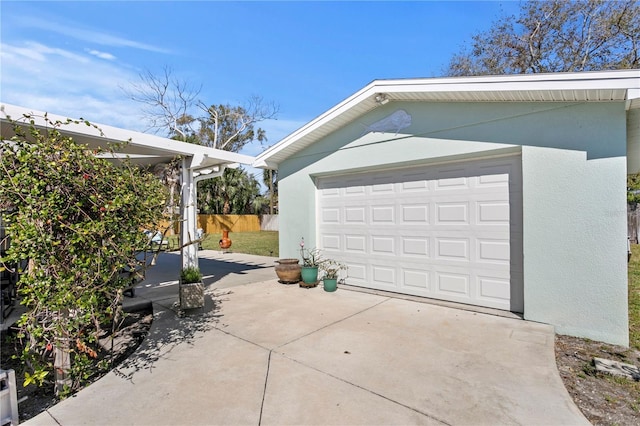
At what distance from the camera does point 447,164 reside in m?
5.47

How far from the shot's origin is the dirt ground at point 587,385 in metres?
2.48

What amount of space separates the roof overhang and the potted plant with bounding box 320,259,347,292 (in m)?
3.08

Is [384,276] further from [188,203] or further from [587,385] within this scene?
[188,203]

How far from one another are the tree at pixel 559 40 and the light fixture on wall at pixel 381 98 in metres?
13.4

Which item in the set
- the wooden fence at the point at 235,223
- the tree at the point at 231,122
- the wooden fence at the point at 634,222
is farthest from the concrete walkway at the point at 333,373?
the tree at the point at 231,122

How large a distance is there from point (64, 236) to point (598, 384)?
4.97 meters

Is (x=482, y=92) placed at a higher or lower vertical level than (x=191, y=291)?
higher

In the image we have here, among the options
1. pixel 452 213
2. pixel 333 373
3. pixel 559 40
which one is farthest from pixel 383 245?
pixel 559 40

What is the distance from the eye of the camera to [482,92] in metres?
4.65

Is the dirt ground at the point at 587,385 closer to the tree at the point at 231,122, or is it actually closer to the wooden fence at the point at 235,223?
the wooden fence at the point at 235,223

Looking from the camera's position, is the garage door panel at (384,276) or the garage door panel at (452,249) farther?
the garage door panel at (384,276)

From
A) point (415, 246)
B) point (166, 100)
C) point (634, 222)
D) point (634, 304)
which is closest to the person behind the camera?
point (634, 304)

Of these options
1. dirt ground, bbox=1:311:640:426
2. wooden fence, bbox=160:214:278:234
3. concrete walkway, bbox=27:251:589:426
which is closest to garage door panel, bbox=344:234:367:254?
concrete walkway, bbox=27:251:589:426

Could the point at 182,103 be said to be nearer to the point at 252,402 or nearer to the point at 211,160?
the point at 211,160
